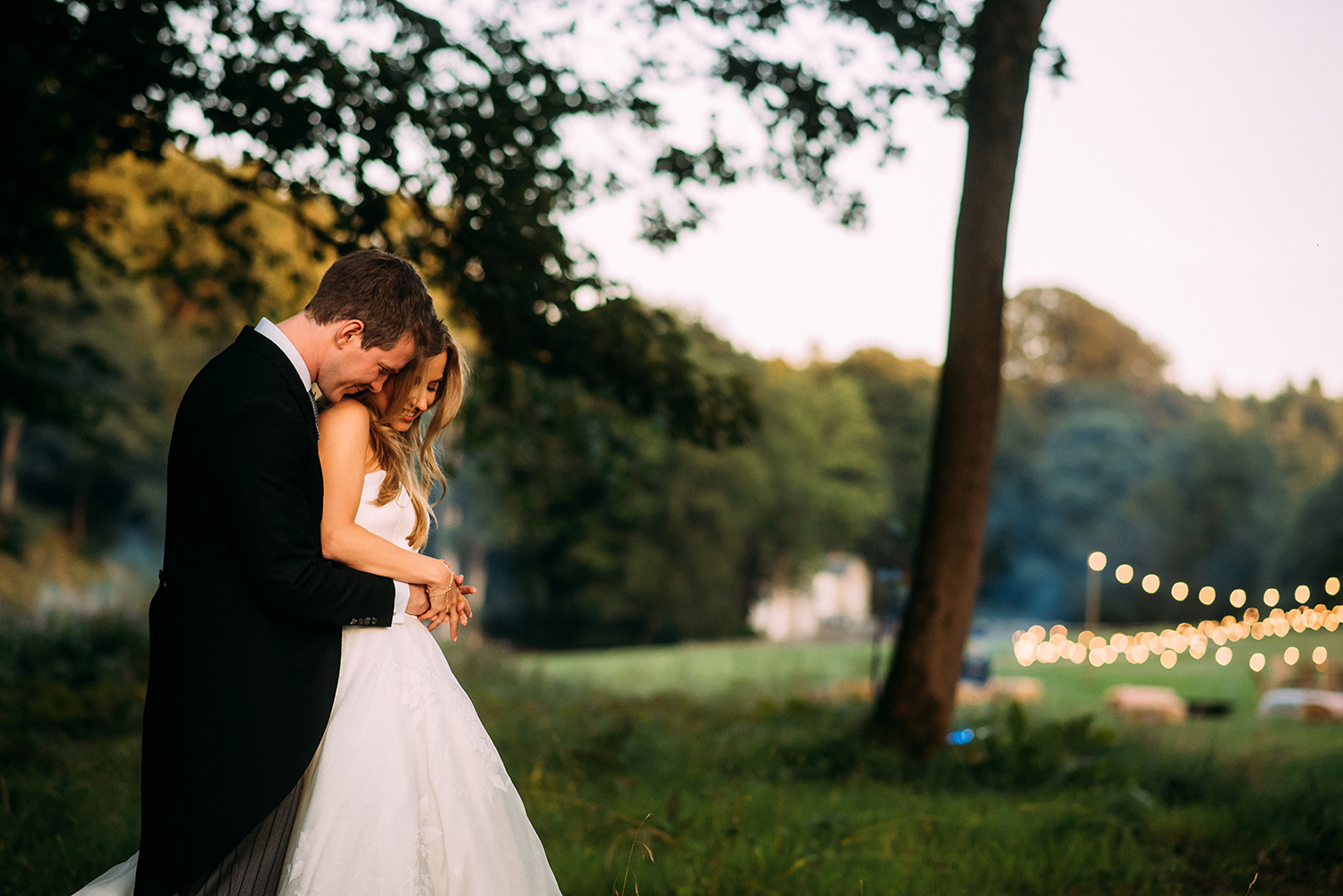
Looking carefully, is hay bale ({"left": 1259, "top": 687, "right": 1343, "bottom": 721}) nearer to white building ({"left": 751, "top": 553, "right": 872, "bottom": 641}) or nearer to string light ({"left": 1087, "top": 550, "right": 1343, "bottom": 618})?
string light ({"left": 1087, "top": 550, "right": 1343, "bottom": 618})

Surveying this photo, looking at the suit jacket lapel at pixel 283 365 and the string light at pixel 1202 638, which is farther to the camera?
the string light at pixel 1202 638

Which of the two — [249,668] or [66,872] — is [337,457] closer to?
[249,668]

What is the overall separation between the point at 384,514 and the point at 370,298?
59cm

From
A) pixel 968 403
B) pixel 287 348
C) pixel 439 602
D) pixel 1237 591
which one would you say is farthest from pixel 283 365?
pixel 1237 591

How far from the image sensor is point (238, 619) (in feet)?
8.00

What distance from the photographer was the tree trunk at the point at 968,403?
752cm

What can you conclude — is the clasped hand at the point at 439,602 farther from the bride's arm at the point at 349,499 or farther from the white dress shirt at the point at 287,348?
the white dress shirt at the point at 287,348

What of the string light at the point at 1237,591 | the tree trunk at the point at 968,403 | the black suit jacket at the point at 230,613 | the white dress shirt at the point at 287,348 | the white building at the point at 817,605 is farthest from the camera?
the white building at the point at 817,605

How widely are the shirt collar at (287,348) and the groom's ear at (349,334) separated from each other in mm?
101

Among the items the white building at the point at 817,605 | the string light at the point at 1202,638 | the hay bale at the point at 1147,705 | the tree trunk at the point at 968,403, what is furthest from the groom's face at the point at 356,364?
the white building at the point at 817,605

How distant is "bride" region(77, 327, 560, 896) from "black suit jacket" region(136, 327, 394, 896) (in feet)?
0.43

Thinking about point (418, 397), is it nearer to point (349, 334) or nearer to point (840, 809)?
point (349, 334)

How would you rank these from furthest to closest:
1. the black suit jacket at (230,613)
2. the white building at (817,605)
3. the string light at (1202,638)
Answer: the white building at (817,605)
the string light at (1202,638)
the black suit jacket at (230,613)

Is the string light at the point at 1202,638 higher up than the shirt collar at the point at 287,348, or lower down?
lower down
